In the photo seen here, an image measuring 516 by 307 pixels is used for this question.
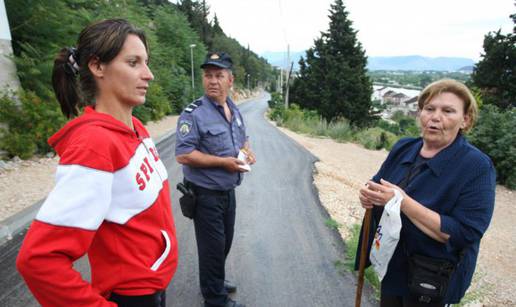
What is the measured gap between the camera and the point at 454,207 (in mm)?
1800

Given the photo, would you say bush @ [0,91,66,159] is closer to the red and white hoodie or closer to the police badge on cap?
the police badge on cap

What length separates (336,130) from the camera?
1773 cm

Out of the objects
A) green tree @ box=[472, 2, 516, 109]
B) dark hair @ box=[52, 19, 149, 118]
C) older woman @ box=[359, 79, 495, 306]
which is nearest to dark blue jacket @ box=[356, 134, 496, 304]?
older woman @ box=[359, 79, 495, 306]

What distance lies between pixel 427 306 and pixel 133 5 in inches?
752

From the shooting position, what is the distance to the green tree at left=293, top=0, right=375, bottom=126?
25438 mm

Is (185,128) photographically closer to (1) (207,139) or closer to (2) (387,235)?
(1) (207,139)

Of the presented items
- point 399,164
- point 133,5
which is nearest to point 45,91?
point 399,164

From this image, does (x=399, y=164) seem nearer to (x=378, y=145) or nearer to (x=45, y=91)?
(x=45, y=91)

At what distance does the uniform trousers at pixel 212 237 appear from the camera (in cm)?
258

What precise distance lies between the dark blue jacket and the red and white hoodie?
1.46 meters

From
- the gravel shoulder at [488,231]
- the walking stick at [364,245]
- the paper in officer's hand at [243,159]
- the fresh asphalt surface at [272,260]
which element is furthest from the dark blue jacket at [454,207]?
the gravel shoulder at [488,231]

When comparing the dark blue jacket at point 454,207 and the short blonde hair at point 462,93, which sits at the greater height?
the short blonde hair at point 462,93

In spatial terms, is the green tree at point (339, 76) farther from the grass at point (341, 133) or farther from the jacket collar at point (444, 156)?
the jacket collar at point (444, 156)

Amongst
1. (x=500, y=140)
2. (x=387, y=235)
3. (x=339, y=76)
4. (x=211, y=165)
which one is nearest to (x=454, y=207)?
(x=387, y=235)
